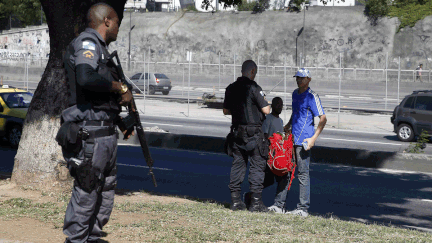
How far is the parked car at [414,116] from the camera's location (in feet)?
53.6

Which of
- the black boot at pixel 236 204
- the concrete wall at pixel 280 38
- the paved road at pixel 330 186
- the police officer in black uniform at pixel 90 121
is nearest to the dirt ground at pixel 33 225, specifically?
the black boot at pixel 236 204

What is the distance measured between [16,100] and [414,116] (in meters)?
11.5

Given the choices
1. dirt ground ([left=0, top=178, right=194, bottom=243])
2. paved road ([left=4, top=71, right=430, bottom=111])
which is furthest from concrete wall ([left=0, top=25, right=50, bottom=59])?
dirt ground ([left=0, top=178, right=194, bottom=243])

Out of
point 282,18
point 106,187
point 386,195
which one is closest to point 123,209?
point 106,187

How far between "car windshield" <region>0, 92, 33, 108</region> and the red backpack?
900 centimetres

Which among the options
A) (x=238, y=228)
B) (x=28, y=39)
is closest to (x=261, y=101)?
(x=238, y=228)

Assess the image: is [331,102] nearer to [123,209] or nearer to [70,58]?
[123,209]

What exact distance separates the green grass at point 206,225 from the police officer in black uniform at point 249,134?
440 mm

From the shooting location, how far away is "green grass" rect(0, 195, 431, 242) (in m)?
4.93

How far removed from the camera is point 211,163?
11.5m

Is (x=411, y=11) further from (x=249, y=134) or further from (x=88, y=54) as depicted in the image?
(x=88, y=54)

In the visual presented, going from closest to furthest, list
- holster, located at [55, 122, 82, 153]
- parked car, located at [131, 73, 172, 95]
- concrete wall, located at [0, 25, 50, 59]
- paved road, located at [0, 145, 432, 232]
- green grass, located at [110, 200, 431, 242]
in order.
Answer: holster, located at [55, 122, 82, 153], green grass, located at [110, 200, 431, 242], paved road, located at [0, 145, 432, 232], parked car, located at [131, 73, 172, 95], concrete wall, located at [0, 25, 50, 59]

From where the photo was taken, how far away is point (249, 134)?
6.54m

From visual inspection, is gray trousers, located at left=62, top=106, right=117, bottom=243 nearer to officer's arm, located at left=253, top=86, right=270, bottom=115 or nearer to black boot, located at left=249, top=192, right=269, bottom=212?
officer's arm, located at left=253, top=86, right=270, bottom=115
